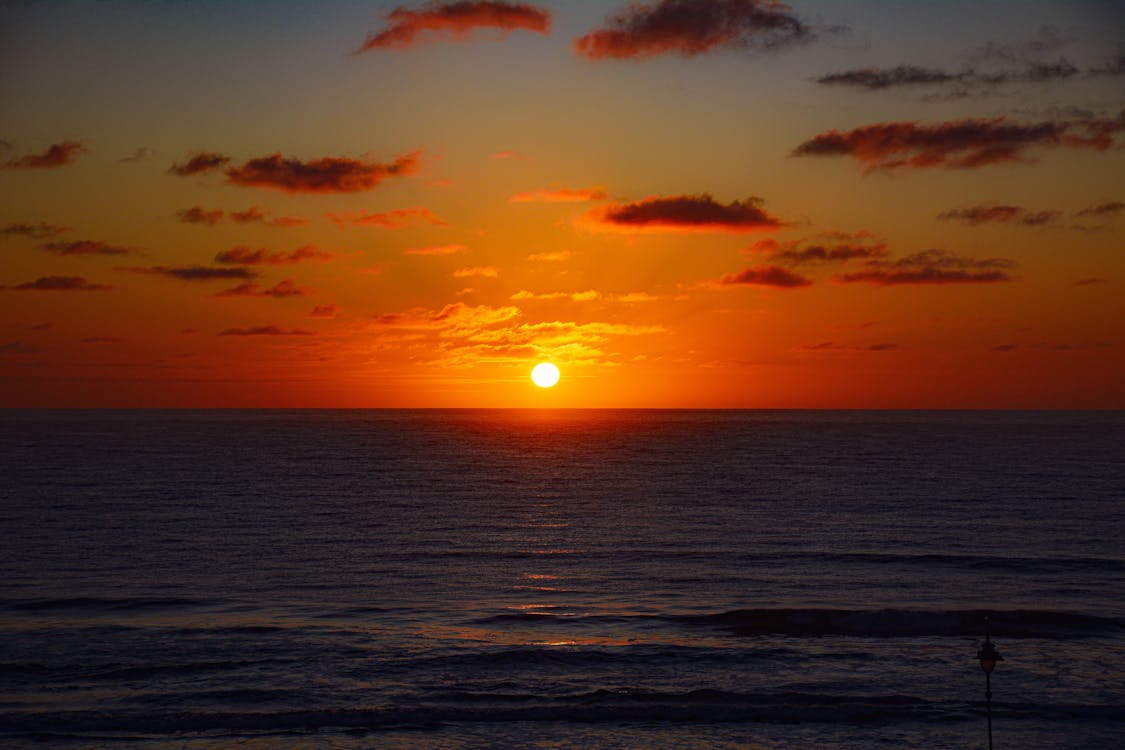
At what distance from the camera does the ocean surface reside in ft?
87.6

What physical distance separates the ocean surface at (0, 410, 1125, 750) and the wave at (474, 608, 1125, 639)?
0.16m

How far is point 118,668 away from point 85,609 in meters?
9.86

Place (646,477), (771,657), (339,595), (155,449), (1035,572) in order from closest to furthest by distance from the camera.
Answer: (771,657), (339,595), (1035,572), (646,477), (155,449)

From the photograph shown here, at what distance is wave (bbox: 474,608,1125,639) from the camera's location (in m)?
36.7

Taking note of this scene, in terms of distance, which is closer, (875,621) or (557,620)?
(875,621)

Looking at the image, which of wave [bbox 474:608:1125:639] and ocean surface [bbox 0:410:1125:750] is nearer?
ocean surface [bbox 0:410:1125:750]

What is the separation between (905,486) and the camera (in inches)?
3787

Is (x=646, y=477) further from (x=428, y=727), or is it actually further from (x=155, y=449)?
(x=155, y=449)

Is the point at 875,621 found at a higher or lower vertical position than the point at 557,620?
lower

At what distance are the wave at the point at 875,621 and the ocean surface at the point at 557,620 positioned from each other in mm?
159

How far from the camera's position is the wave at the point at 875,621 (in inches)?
1446

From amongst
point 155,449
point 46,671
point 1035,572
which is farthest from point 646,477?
point 155,449

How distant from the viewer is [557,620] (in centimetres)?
3822

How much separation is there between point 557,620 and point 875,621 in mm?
13070
